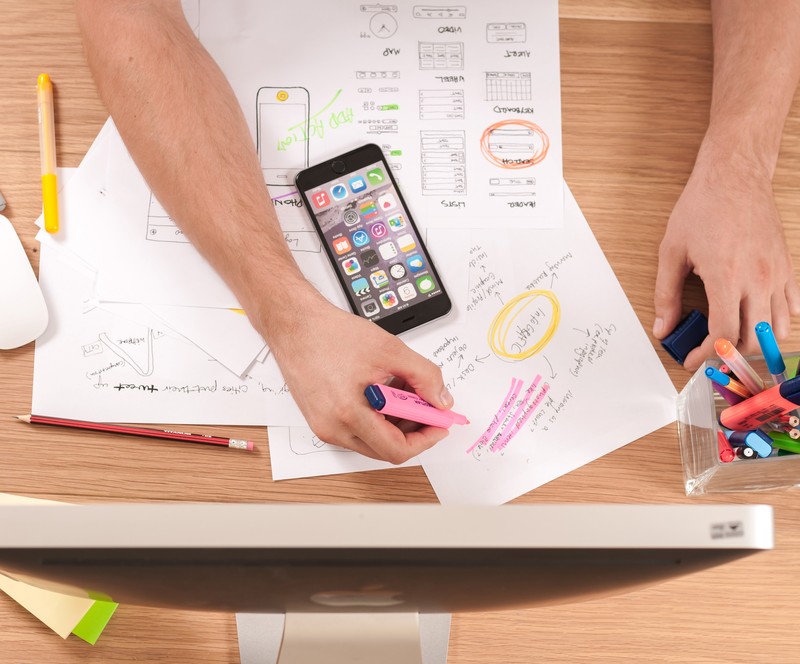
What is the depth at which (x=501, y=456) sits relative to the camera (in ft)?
2.43

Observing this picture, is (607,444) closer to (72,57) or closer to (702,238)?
(702,238)

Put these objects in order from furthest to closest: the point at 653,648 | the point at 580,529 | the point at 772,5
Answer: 1. the point at 772,5
2. the point at 653,648
3. the point at 580,529

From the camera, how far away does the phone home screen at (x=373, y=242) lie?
2.52 ft

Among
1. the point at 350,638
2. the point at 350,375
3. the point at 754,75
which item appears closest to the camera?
the point at 350,638

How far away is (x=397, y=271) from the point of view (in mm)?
774

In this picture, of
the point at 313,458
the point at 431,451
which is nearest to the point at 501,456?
the point at 431,451

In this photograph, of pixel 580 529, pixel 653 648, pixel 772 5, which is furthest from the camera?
pixel 772 5

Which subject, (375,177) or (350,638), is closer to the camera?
(350,638)

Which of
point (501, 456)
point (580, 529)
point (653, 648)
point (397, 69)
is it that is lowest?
point (653, 648)

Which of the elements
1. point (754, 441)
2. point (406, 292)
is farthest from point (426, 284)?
point (754, 441)

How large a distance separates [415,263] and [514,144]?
0.18 metres

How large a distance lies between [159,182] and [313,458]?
33 centimetres

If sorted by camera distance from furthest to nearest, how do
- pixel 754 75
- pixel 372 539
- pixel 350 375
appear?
pixel 754 75 < pixel 350 375 < pixel 372 539

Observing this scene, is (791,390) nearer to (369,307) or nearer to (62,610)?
(369,307)
